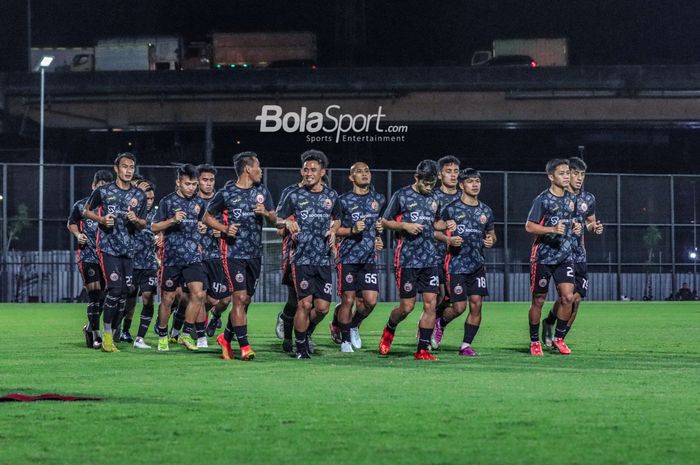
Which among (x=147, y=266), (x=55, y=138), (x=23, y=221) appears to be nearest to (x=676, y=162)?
(x=55, y=138)

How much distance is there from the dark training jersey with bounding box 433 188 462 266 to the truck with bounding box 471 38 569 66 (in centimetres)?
4359

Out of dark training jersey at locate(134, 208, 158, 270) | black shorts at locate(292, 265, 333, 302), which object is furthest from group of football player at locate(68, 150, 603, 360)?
dark training jersey at locate(134, 208, 158, 270)

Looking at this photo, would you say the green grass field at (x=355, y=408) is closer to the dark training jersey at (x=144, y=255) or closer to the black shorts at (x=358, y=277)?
the black shorts at (x=358, y=277)

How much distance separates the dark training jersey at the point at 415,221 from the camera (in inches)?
539

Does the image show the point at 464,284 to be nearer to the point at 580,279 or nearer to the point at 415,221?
the point at 415,221

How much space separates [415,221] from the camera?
543 inches

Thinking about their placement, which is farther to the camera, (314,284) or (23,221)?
(23,221)

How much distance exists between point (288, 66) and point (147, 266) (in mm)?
43006

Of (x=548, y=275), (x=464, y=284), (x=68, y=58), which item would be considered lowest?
(x=464, y=284)

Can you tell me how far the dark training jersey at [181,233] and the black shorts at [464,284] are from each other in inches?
124

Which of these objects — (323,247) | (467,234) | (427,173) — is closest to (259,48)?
(467,234)

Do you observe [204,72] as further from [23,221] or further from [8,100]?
[23,221]

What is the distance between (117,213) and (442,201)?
13.5 feet

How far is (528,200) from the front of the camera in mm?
39562
